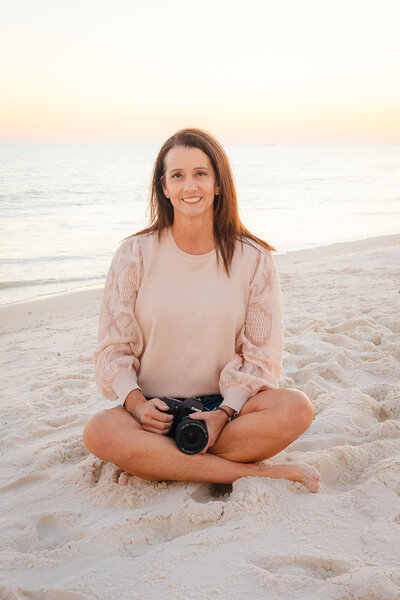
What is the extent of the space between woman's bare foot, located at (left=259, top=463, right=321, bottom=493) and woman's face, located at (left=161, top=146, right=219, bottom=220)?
1181 millimetres

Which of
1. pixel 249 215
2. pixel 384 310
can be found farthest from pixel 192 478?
pixel 249 215

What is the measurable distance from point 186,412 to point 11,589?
930 millimetres

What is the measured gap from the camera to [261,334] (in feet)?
8.58

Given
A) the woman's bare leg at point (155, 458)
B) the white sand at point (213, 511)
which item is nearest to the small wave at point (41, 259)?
the white sand at point (213, 511)

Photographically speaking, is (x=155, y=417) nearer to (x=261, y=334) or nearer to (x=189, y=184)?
(x=261, y=334)

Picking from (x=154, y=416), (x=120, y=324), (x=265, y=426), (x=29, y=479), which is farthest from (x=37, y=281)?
(x=265, y=426)

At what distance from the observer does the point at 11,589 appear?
1.79 m

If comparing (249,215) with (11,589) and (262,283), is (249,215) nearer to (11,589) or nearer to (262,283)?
(262,283)

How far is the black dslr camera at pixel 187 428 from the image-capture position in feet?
7.66

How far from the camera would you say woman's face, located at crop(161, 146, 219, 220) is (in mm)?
2520

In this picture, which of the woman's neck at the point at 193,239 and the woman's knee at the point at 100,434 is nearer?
the woman's knee at the point at 100,434

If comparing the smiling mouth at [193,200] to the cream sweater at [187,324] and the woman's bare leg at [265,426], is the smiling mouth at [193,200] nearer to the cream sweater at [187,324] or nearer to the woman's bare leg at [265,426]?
the cream sweater at [187,324]

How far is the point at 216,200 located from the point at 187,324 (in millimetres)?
629

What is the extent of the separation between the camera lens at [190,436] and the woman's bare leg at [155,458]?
0.11 ft
